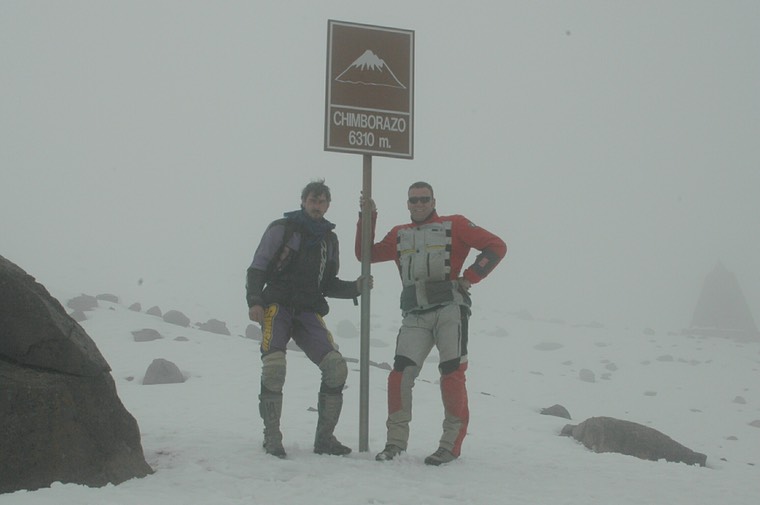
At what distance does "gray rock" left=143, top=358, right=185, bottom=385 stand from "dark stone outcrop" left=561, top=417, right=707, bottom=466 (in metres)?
7.63

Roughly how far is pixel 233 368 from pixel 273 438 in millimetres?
8896

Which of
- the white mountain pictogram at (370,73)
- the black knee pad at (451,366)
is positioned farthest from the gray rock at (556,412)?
the white mountain pictogram at (370,73)

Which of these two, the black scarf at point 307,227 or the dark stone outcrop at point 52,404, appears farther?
the black scarf at point 307,227

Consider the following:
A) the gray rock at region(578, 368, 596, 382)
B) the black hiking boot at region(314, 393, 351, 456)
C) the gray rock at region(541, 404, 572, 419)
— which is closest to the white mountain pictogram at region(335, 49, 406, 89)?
the black hiking boot at region(314, 393, 351, 456)

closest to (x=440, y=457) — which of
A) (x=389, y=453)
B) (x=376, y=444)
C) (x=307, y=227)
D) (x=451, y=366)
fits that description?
(x=389, y=453)

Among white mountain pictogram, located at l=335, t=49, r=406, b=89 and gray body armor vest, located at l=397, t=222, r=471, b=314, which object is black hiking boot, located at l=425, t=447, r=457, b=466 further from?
white mountain pictogram, located at l=335, t=49, r=406, b=89

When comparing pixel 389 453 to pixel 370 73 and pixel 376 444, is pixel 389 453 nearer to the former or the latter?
pixel 376 444

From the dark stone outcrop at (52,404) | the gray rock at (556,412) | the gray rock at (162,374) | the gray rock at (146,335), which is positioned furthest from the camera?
the gray rock at (146,335)

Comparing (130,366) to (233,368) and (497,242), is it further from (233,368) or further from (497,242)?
(497,242)

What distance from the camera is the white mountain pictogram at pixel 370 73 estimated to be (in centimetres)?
552

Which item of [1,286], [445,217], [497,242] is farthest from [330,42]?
[1,286]

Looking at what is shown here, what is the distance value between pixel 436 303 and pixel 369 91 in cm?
205

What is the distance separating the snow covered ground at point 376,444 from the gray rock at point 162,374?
0.28 meters

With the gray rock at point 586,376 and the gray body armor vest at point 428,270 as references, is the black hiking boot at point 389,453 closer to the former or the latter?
the gray body armor vest at point 428,270
